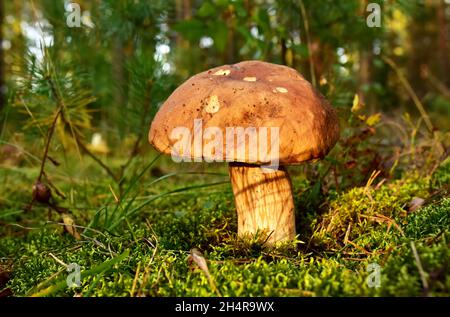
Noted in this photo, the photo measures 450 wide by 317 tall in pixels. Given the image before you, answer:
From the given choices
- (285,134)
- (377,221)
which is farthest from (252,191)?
(377,221)

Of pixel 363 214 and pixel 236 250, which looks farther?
pixel 363 214

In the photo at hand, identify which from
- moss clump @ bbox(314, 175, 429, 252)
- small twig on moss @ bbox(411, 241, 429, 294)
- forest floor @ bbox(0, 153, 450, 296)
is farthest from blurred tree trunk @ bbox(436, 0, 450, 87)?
small twig on moss @ bbox(411, 241, 429, 294)

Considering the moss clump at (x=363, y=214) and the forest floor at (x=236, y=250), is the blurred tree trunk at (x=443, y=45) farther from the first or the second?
the moss clump at (x=363, y=214)

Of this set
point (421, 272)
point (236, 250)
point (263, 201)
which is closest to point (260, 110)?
point (263, 201)

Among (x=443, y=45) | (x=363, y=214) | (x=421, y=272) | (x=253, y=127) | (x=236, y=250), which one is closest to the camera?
(x=421, y=272)

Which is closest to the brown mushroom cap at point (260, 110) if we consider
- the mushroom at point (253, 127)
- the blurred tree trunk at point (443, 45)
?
the mushroom at point (253, 127)

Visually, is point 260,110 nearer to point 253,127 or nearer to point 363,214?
point 253,127

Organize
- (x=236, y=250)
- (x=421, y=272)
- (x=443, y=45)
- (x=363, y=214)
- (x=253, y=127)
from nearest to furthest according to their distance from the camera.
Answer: (x=421, y=272) < (x=253, y=127) < (x=236, y=250) < (x=363, y=214) < (x=443, y=45)
